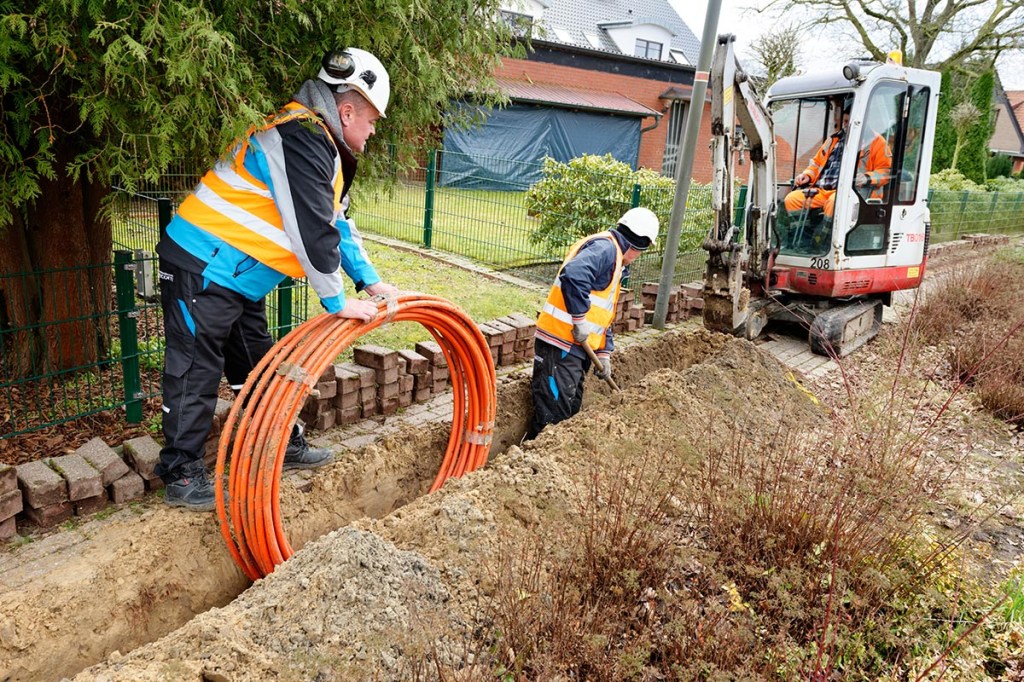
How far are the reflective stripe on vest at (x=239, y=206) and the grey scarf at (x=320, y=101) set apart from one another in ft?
0.17

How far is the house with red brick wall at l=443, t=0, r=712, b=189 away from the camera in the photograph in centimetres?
2094

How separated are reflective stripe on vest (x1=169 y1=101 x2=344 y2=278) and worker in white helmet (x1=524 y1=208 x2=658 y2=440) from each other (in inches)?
79.7

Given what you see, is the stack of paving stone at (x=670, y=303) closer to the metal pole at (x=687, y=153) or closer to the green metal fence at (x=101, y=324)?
the metal pole at (x=687, y=153)

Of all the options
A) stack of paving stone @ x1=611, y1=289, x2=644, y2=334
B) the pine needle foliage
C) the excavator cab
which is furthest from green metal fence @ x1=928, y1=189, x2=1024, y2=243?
the pine needle foliage

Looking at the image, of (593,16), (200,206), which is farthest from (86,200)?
(593,16)

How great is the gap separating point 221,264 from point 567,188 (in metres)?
7.90

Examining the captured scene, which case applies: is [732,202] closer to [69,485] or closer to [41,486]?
[69,485]

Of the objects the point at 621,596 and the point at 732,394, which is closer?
the point at 621,596

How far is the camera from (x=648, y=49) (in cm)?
2759

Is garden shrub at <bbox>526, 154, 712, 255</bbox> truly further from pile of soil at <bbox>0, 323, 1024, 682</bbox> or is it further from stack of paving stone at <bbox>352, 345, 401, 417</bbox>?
pile of soil at <bbox>0, 323, 1024, 682</bbox>

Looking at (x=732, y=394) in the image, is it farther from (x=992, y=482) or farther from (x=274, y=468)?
(x=274, y=468)

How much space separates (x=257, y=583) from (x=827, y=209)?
7112 millimetres

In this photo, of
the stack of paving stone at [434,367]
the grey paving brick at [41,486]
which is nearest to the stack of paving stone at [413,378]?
the stack of paving stone at [434,367]

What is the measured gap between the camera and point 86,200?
470 cm
